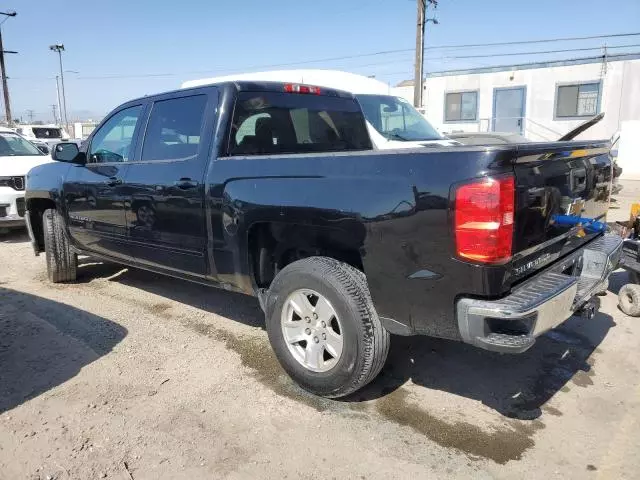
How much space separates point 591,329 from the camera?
4.39 m

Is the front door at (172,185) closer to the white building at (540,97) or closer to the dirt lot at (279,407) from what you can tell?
the dirt lot at (279,407)

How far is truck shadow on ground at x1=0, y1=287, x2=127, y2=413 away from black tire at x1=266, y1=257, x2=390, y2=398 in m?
1.70

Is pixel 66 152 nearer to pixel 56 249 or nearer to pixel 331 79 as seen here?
pixel 56 249

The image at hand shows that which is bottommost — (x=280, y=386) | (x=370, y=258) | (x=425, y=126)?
(x=280, y=386)

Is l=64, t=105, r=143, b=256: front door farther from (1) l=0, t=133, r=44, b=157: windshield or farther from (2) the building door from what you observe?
(2) the building door

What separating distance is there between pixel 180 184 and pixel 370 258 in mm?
1739

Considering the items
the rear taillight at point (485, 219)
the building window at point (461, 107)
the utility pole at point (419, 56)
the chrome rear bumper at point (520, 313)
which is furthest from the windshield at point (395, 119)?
the building window at point (461, 107)

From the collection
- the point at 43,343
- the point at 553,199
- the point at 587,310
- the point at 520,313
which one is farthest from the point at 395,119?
the point at 520,313

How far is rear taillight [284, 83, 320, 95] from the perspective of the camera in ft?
13.9

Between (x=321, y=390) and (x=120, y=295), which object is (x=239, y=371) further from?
(x=120, y=295)

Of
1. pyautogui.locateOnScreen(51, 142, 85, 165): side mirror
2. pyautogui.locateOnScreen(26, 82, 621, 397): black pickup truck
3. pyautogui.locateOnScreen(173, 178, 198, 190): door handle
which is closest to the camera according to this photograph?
pyautogui.locateOnScreen(26, 82, 621, 397): black pickup truck

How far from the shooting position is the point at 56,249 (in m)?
5.73

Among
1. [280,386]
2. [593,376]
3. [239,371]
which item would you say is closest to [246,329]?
[239,371]

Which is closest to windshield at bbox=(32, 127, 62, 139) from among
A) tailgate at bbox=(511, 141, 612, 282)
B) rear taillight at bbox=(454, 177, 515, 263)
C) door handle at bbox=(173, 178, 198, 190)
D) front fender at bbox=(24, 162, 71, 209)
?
front fender at bbox=(24, 162, 71, 209)
